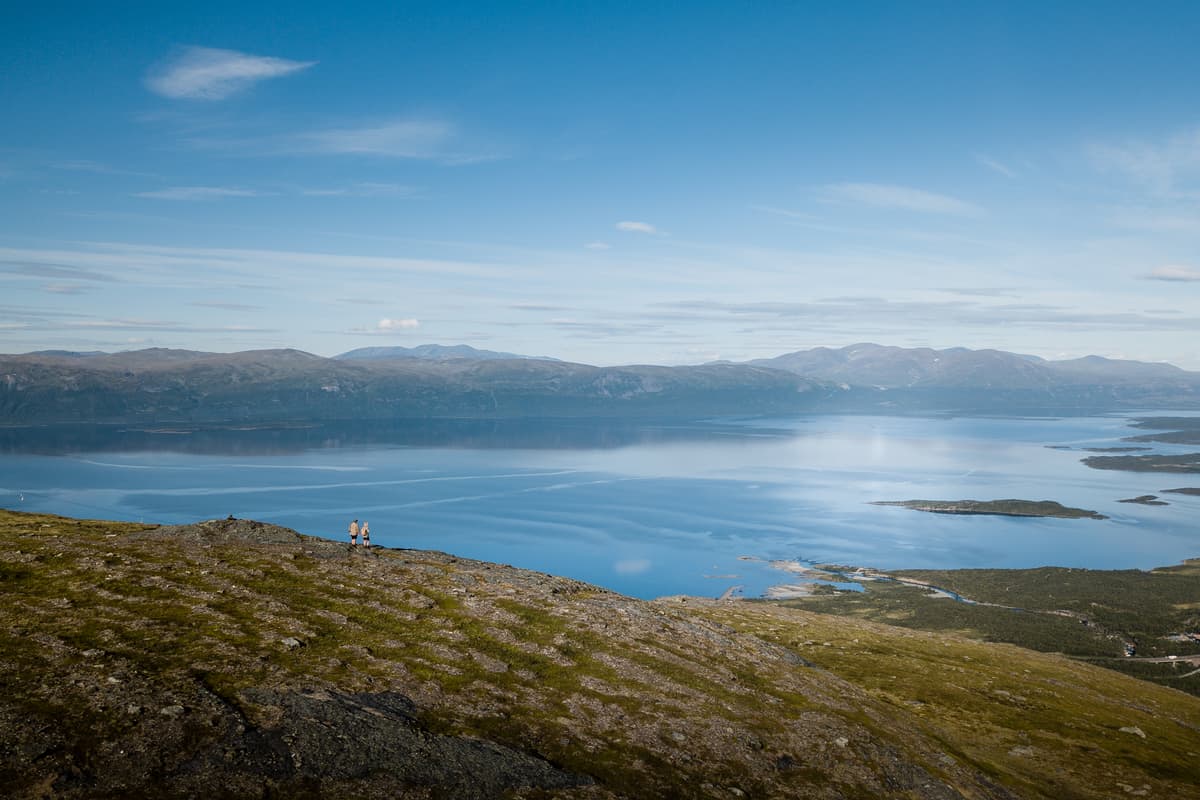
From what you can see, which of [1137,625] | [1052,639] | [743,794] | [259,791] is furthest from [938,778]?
[1137,625]

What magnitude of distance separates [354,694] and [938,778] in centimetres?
3901

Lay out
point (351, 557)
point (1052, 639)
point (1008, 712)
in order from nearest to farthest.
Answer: point (351, 557), point (1008, 712), point (1052, 639)

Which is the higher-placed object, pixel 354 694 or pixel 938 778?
pixel 354 694

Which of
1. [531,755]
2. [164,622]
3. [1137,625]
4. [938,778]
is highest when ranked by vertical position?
[164,622]

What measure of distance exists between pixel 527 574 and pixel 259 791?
53.5 meters

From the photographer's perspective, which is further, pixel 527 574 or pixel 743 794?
pixel 527 574

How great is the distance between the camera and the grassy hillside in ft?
111

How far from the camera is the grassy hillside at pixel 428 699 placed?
33.8 meters

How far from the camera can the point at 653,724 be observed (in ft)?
154

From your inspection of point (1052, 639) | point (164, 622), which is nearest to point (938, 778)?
point (164, 622)

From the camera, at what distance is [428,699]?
43.4m

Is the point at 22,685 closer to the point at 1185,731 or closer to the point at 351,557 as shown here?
the point at 351,557

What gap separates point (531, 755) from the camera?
39.2 metres

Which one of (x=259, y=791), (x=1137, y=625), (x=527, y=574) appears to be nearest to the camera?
(x=259, y=791)
